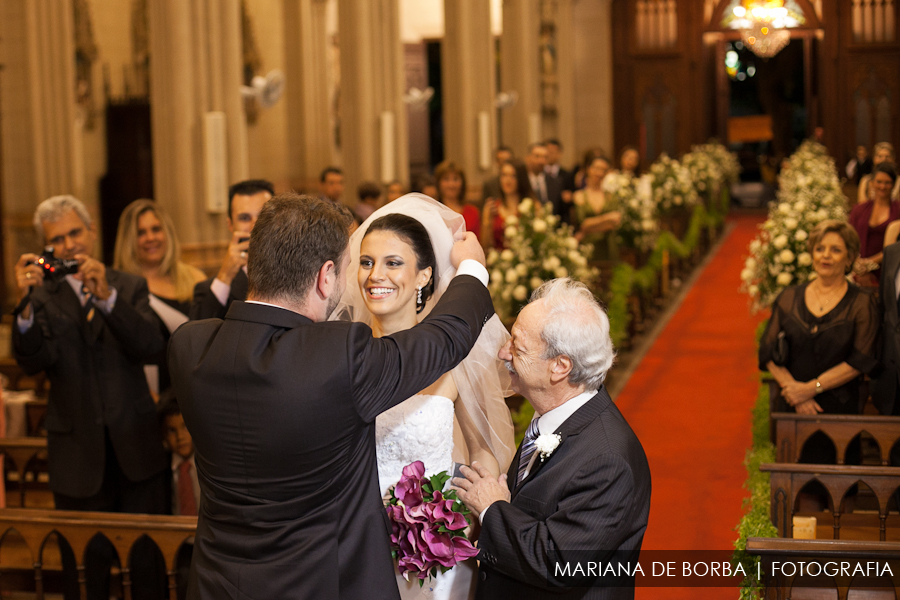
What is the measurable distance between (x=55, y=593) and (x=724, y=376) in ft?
19.8

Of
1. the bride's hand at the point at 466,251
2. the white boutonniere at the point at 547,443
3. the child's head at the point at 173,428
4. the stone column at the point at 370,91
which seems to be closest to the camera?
the white boutonniere at the point at 547,443

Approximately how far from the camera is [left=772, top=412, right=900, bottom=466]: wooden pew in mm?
4559

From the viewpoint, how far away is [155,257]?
15.6 feet

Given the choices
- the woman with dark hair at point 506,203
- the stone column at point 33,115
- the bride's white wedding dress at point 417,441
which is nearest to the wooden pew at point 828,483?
the bride's white wedding dress at point 417,441

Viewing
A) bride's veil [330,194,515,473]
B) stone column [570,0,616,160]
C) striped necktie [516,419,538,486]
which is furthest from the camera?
stone column [570,0,616,160]

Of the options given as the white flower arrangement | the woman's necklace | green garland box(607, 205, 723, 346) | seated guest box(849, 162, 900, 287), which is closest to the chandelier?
green garland box(607, 205, 723, 346)

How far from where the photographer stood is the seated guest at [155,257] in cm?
467

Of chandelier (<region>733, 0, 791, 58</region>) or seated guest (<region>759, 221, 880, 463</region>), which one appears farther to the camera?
chandelier (<region>733, 0, 791, 58</region>)

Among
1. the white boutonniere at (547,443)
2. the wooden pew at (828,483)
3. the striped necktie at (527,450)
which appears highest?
the white boutonniere at (547,443)

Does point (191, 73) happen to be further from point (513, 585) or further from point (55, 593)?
point (513, 585)

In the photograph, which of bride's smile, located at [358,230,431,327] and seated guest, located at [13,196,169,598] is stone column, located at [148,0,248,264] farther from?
bride's smile, located at [358,230,431,327]

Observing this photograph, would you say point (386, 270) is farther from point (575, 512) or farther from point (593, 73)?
point (593, 73)

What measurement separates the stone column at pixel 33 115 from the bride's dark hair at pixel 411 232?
819cm

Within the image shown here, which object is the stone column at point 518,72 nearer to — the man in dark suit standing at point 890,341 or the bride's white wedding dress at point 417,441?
the man in dark suit standing at point 890,341
